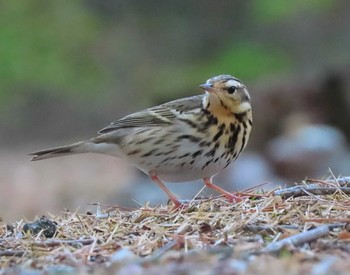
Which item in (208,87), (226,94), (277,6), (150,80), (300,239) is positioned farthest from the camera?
(150,80)

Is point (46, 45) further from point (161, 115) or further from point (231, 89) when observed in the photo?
point (231, 89)

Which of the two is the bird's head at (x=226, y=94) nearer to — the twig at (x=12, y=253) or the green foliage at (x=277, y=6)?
the twig at (x=12, y=253)

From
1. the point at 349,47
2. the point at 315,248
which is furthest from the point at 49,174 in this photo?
the point at 315,248

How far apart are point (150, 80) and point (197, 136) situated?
1269 centimetres

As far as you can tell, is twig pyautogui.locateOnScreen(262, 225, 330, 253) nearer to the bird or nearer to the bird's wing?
the bird

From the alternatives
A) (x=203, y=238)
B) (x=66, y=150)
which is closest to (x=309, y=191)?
(x=203, y=238)

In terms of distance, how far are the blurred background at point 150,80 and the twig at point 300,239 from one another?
5982mm

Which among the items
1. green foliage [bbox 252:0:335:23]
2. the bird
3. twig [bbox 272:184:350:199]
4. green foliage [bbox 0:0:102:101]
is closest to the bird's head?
the bird

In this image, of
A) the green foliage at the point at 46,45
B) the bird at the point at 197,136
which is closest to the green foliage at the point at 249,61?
the green foliage at the point at 46,45

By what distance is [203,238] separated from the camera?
4699 millimetres

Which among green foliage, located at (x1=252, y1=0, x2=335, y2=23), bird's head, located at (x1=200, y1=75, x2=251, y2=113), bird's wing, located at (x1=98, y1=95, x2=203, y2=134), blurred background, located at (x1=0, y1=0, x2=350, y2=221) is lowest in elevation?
blurred background, located at (x1=0, y1=0, x2=350, y2=221)

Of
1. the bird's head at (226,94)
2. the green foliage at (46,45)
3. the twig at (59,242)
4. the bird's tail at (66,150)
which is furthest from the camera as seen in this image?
the green foliage at (46,45)

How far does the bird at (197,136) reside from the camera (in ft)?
21.4

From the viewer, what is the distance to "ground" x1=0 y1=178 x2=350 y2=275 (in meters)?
3.89
